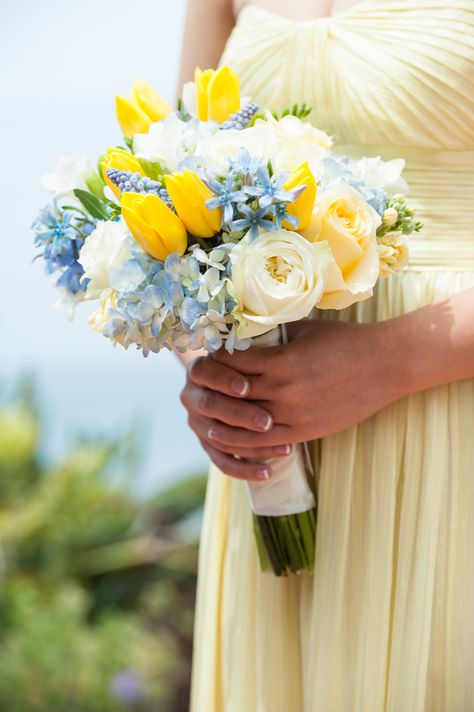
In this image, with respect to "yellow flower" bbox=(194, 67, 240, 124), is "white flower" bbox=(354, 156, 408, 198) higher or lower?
lower

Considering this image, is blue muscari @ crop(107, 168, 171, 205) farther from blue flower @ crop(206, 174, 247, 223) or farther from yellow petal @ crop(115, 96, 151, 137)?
yellow petal @ crop(115, 96, 151, 137)

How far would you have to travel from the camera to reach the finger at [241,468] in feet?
3.79

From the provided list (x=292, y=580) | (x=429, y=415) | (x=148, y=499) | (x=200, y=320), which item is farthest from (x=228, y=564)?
(x=148, y=499)

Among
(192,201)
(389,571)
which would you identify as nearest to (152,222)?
(192,201)

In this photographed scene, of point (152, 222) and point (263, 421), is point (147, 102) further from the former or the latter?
point (263, 421)

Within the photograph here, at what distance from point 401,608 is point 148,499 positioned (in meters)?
2.24

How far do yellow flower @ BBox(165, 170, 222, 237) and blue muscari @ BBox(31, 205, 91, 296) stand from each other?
0.75ft

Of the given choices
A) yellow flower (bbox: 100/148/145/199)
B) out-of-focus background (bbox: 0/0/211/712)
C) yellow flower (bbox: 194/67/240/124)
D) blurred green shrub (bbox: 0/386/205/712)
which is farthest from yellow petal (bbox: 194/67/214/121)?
blurred green shrub (bbox: 0/386/205/712)

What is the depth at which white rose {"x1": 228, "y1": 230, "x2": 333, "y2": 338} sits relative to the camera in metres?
0.94

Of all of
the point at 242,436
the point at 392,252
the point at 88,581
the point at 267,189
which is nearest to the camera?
the point at 267,189

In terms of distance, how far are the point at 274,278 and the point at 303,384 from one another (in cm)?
20

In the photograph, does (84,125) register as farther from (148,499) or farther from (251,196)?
(251,196)

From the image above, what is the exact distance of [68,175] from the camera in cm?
115

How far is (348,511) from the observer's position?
1.19m
